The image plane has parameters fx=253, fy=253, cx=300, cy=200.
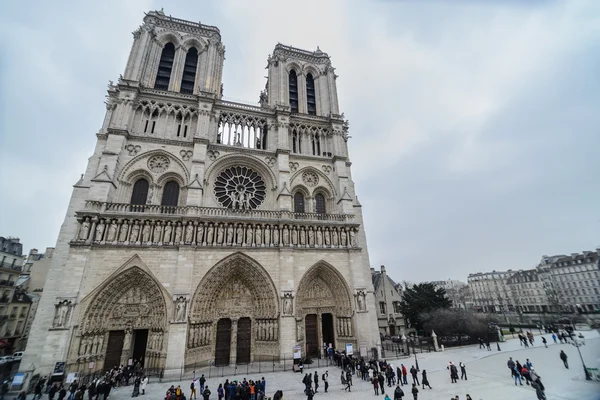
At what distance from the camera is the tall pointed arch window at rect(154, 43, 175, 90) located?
20.5 m

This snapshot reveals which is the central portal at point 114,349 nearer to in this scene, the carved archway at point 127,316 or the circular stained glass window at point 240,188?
the carved archway at point 127,316

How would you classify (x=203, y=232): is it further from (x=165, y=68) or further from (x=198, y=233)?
(x=165, y=68)

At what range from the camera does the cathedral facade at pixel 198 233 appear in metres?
13.1

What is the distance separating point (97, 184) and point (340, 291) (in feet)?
53.4

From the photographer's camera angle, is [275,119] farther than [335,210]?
Yes

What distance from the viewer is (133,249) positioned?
1391 centimetres

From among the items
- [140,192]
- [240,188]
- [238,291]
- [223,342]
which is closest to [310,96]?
[240,188]

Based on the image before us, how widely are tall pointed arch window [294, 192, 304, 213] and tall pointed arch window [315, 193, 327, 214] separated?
1188 mm

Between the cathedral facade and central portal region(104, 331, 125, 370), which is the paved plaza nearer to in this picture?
the cathedral facade

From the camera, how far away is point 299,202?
19.8 meters

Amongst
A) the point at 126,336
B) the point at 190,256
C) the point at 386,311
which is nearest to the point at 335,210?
the point at 190,256

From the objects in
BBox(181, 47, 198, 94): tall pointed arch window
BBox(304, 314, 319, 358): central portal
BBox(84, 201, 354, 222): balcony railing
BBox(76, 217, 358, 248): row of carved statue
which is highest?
BBox(181, 47, 198, 94): tall pointed arch window

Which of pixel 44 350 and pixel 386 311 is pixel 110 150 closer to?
pixel 44 350

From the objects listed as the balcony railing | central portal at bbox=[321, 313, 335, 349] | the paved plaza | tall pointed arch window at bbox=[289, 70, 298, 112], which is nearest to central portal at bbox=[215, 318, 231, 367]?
the paved plaza
